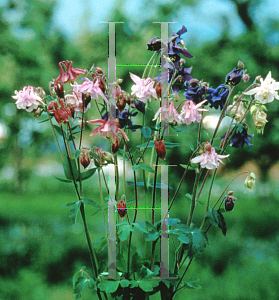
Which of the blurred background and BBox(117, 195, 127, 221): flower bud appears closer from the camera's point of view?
BBox(117, 195, 127, 221): flower bud

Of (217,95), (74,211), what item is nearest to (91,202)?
(74,211)

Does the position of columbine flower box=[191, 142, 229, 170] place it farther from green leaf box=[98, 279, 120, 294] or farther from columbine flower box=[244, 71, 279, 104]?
green leaf box=[98, 279, 120, 294]

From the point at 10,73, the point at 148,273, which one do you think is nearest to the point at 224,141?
the point at 148,273

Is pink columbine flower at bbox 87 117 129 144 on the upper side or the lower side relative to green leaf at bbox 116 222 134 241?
upper

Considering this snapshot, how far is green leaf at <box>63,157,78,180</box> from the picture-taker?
2.47 ft

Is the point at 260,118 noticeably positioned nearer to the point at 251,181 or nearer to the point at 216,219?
the point at 251,181

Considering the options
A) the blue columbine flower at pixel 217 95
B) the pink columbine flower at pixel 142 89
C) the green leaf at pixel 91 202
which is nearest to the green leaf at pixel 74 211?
the green leaf at pixel 91 202

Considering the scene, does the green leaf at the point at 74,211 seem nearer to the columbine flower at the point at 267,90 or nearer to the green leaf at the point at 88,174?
the green leaf at the point at 88,174

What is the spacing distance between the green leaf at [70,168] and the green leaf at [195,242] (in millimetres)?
Result: 282

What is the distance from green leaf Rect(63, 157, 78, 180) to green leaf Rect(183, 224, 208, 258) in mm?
282

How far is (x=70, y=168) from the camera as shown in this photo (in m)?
0.75

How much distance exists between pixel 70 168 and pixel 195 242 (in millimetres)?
321

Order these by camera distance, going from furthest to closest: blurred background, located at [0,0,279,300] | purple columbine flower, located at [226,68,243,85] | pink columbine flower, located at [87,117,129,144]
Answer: blurred background, located at [0,0,279,300]
purple columbine flower, located at [226,68,243,85]
pink columbine flower, located at [87,117,129,144]

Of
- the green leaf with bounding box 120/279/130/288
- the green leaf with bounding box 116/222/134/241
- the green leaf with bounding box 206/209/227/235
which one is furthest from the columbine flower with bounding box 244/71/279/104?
the green leaf with bounding box 120/279/130/288
